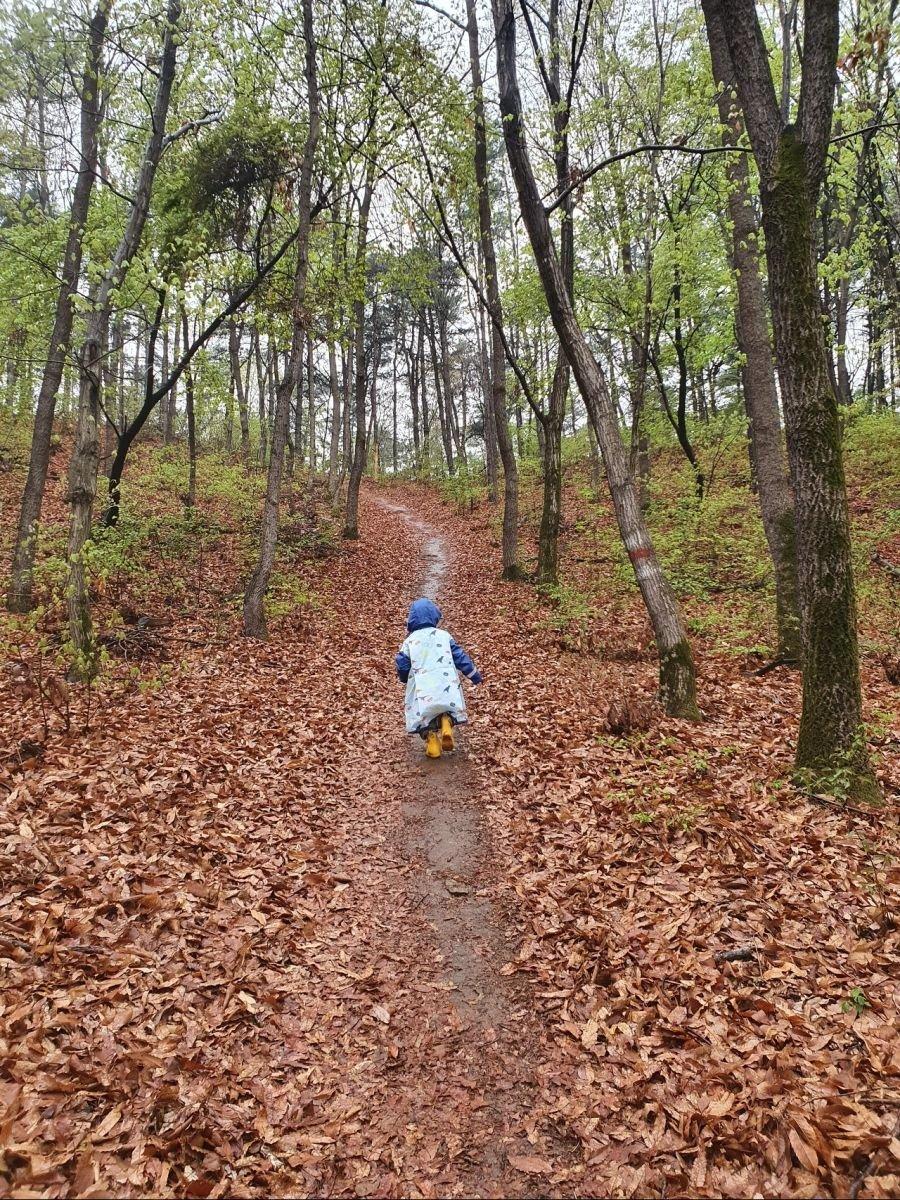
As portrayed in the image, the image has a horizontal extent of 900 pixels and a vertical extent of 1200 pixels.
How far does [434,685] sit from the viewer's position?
7.11 m

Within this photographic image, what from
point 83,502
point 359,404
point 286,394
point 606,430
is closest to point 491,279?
point 286,394

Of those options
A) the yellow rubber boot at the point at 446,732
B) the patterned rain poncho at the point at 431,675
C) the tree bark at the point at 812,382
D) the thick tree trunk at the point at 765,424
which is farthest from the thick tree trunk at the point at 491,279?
the tree bark at the point at 812,382

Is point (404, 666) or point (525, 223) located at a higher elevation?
point (525, 223)

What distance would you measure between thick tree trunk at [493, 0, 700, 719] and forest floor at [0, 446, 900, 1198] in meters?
0.69

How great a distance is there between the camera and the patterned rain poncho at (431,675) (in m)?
7.09

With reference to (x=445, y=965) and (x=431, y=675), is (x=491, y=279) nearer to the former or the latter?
(x=431, y=675)

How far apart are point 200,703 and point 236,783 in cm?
215

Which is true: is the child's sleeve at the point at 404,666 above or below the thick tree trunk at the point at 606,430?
below

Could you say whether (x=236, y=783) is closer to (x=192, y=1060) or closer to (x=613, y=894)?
(x=192, y=1060)

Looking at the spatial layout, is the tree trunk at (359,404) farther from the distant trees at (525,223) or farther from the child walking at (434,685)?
the child walking at (434,685)

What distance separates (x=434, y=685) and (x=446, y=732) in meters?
0.60

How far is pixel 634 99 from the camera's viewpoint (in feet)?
47.4

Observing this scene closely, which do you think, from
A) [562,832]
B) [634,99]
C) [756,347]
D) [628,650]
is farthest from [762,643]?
[634,99]

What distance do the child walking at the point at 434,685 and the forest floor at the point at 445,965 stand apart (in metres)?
0.39
